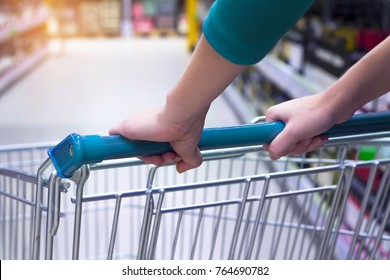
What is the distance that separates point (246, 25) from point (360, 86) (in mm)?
353

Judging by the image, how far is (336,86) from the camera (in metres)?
0.91

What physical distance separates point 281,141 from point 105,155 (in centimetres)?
31

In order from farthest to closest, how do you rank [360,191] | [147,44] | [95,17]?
[95,17] → [147,44] → [360,191]

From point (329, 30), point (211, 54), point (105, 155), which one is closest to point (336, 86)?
point (211, 54)

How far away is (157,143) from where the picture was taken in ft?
2.58

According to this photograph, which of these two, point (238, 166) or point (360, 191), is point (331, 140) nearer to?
point (360, 191)

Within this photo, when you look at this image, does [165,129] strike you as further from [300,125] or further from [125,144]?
[300,125]

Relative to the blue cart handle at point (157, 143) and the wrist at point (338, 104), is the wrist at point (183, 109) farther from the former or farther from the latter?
the wrist at point (338, 104)

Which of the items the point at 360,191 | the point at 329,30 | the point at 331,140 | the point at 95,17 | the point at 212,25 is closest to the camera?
the point at 212,25

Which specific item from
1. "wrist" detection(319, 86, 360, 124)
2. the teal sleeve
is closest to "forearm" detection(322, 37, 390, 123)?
"wrist" detection(319, 86, 360, 124)

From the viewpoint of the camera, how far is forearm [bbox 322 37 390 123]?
0.87 m

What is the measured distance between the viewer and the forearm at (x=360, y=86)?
87cm

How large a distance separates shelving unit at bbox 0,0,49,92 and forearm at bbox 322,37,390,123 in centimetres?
507

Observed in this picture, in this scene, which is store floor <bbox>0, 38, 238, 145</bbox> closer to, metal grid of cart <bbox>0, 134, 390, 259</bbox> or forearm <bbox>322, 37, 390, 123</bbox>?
metal grid of cart <bbox>0, 134, 390, 259</bbox>
